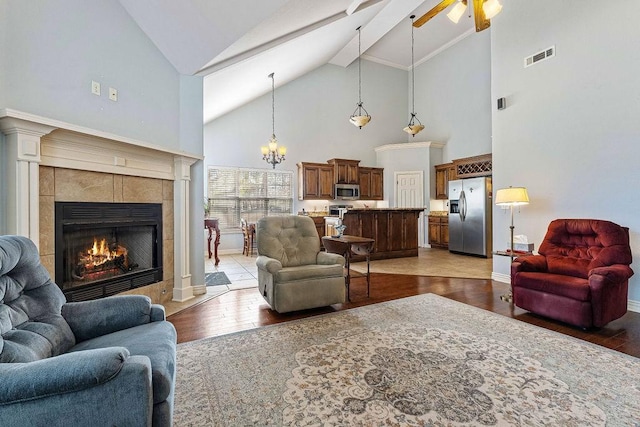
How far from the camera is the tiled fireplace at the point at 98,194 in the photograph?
2.14m

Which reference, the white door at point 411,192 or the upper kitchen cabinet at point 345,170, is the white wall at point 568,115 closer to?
the white door at point 411,192

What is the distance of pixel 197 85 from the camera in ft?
12.3

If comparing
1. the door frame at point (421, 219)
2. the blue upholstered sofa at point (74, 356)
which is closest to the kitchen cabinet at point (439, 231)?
the door frame at point (421, 219)

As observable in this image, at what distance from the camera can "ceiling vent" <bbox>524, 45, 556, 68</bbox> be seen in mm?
3939

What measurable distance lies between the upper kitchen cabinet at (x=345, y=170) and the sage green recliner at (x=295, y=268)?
4688 mm

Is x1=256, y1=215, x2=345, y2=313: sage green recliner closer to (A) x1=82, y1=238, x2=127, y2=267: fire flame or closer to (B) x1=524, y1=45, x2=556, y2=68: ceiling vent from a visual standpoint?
(A) x1=82, y1=238, x2=127, y2=267: fire flame

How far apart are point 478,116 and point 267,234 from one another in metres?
6.96

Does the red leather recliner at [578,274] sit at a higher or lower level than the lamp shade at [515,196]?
lower

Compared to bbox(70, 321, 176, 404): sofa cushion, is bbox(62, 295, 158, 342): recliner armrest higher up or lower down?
higher up

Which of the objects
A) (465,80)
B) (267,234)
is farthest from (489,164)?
(267,234)

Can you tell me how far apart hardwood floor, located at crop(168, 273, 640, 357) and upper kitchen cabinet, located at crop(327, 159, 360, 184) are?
4066mm

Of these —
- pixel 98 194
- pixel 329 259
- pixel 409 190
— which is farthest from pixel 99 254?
pixel 409 190

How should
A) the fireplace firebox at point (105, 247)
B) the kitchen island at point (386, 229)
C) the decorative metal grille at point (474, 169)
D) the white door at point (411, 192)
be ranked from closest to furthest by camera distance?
the fireplace firebox at point (105, 247) < the kitchen island at point (386, 229) < the decorative metal grille at point (474, 169) < the white door at point (411, 192)

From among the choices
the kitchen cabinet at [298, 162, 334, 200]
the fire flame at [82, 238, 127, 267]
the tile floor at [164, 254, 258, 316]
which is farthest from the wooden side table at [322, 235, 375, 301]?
the kitchen cabinet at [298, 162, 334, 200]
